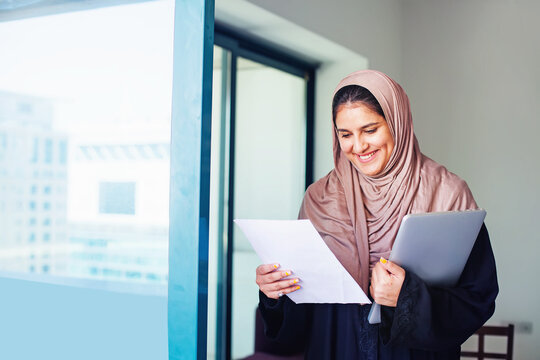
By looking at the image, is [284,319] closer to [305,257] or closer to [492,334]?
[305,257]

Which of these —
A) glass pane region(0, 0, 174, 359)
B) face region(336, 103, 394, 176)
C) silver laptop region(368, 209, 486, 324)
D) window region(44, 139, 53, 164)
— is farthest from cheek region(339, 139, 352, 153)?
window region(44, 139, 53, 164)

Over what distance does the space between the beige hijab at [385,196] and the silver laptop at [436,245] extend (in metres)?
0.11

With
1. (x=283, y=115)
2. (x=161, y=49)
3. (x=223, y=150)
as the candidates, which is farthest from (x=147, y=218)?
(x=283, y=115)

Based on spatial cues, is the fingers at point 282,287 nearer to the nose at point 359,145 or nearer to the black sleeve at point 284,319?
the black sleeve at point 284,319

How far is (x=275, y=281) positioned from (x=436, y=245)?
0.35m

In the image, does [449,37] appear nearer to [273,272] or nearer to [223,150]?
[223,150]

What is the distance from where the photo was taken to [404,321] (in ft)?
3.60

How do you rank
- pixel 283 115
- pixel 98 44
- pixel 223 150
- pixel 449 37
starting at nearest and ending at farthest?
pixel 98 44
pixel 223 150
pixel 283 115
pixel 449 37

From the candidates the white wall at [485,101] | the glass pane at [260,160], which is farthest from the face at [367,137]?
the white wall at [485,101]

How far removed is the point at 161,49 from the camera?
3.06ft

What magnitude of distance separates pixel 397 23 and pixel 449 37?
34 cm

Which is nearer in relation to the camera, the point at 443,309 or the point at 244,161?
the point at 443,309

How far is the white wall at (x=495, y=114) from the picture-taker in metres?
3.04

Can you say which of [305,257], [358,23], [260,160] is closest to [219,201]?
[260,160]
